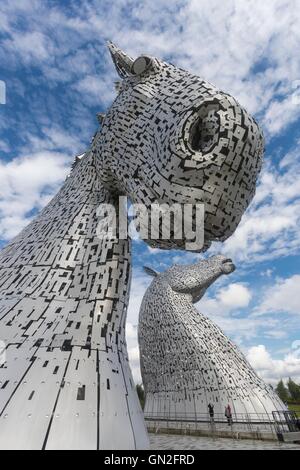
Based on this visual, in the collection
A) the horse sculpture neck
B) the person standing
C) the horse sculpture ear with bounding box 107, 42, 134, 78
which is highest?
the horse sculpture ear with bounding box 107, 42, 134, 78

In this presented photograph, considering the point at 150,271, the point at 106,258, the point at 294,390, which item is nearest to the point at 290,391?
the point at 294,390

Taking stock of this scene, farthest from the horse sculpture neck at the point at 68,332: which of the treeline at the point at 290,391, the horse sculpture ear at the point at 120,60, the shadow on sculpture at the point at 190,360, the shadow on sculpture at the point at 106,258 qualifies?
the treeline at the point at 290,391

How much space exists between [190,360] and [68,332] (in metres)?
10.9

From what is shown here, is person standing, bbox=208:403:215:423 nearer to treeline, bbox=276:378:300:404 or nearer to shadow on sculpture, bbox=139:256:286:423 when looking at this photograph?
shadow on sculpture, bbox=139:256:286:423

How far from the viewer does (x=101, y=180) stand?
3928 mm

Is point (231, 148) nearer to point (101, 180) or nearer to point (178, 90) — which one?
point (178, 90)

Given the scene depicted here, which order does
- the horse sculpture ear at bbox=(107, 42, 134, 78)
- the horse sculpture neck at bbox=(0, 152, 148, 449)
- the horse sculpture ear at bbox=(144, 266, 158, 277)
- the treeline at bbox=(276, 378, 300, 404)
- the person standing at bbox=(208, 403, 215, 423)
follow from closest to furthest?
the horse sculpture neck at bbox=(0, 152, 148, 449) → the horse sculpture ear at bbox=(107, 42, 134, 78) → the person standing at bbox=(208, 403, 215, 423) → the horse sculpture ear at bbox=(144, 266, 158, 277) → the treeline at bbox=(276, 378, 300, 404)

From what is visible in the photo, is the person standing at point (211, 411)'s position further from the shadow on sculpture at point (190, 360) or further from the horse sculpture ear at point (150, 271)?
the horse sculpture ear at point (150, 271)

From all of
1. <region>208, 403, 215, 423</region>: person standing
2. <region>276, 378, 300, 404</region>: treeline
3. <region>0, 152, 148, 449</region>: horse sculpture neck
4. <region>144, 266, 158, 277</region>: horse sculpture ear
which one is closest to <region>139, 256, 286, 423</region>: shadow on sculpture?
<region>208, 403, 215, 423</region>: person standing

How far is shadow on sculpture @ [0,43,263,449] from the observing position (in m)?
2.27

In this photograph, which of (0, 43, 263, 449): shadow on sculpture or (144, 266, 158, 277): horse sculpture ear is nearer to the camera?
(0, 43, 263, 449): shadow on sculpture

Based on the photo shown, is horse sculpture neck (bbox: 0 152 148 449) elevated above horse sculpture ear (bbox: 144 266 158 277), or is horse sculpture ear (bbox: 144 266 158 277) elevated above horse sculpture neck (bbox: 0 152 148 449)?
horse sculpture ear (bbox: 144 266 158 277)

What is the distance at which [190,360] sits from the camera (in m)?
12.7

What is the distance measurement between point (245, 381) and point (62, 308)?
35.0 ft
